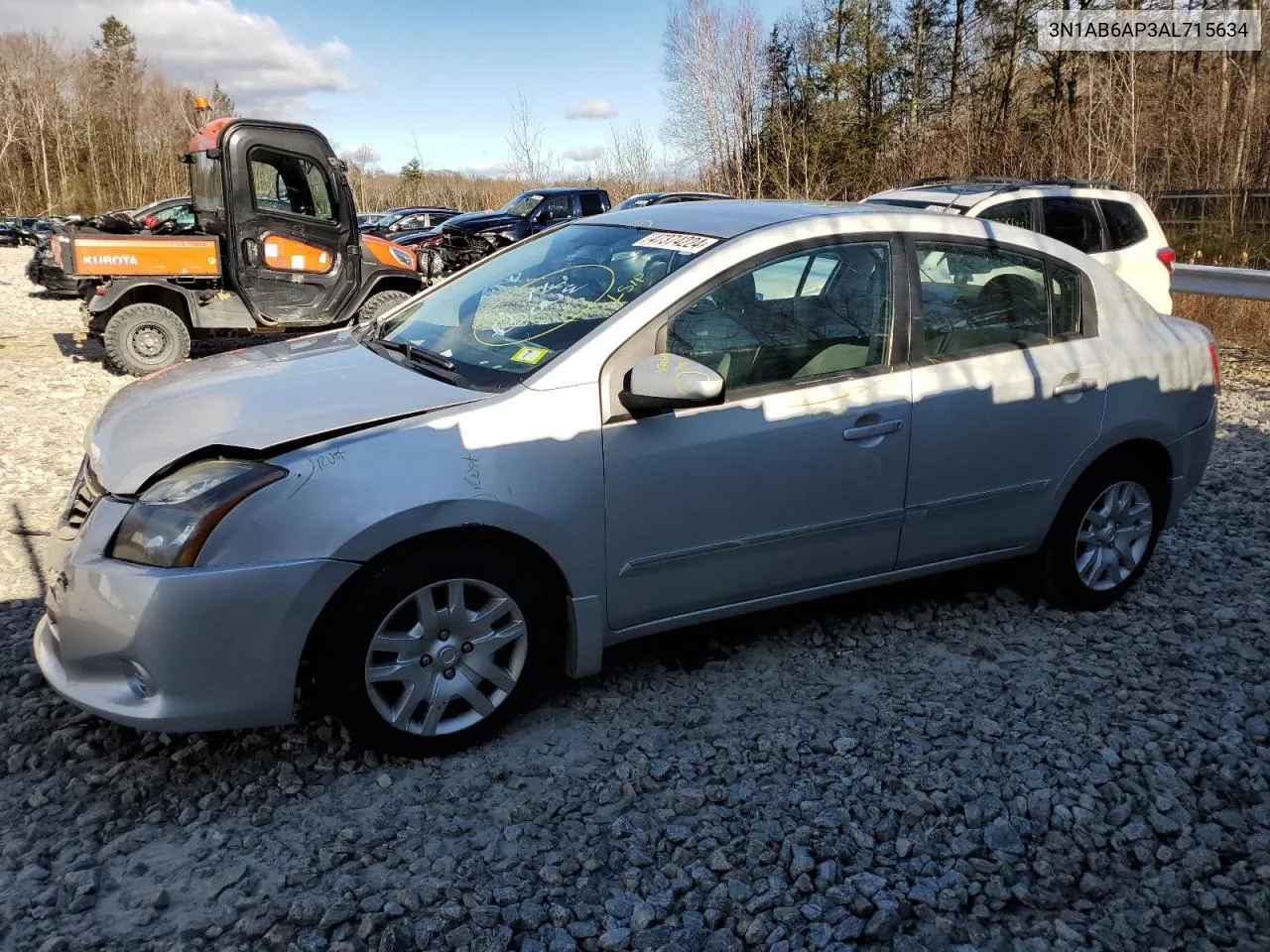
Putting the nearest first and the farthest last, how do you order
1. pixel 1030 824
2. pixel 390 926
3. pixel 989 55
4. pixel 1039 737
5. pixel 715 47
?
pixel 390 926 → pixel 1030 824 → pixel 1039 737 → pixel 715 47 → pixel 989 55

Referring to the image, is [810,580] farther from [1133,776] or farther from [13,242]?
[13,242]

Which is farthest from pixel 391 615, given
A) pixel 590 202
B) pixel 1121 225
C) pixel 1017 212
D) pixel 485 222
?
pixel 590 202

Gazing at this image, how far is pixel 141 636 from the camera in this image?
2.67 m

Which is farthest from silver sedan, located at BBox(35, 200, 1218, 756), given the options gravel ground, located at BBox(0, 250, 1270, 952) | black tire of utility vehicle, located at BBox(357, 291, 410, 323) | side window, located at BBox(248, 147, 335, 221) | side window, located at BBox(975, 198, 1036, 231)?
black tire of utility vehicle, located at BBox(357, 291, 410, 323)

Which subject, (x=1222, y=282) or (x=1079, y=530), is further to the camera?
(x=1222, y=282)

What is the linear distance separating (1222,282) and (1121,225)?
1.23 metres

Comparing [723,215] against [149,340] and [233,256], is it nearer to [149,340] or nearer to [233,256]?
[233,256]

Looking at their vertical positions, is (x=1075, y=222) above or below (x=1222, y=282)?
above

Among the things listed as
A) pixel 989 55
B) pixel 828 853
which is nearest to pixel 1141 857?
pixel 828 853

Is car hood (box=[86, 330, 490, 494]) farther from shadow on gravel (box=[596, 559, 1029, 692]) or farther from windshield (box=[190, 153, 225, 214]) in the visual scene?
windshield (box=[190, 153, 225, 214])

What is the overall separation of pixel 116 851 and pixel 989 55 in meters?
36.2

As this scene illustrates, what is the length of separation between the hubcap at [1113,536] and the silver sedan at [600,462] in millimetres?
16

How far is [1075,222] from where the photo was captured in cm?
878

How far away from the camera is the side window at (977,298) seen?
12.2 ft
